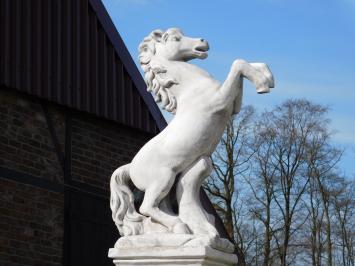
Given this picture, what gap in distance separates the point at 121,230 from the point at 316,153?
2220cm

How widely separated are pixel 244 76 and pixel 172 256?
45.1 inches

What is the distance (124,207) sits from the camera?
530 centimetres

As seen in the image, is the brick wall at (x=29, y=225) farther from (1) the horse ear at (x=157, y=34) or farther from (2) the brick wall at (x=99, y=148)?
(1) the horse ear at (x=157, y=34)

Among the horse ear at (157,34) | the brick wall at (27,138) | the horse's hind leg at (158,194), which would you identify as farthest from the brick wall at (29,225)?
the horse's hind leg at (158,194)

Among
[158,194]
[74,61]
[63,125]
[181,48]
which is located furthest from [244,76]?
[74,61]

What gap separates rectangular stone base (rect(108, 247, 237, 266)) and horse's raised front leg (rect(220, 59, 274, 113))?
0.93 meters

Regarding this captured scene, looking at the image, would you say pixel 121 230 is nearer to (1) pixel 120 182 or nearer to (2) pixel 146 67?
(1) pixel 120 182

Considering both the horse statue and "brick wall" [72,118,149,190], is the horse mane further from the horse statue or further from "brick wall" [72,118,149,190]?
"brick wall" [72,118,149,190]

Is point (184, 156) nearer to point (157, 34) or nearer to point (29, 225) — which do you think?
point (157, 34)

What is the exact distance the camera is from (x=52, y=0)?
13.2m

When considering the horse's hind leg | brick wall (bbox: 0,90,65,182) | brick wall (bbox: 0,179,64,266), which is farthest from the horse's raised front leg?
brick wall (bbox: 0,90,65,182)

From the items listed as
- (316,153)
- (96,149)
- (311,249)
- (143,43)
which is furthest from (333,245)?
(143,43)

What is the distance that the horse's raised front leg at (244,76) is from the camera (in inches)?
202

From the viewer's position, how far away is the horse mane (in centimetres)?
539
